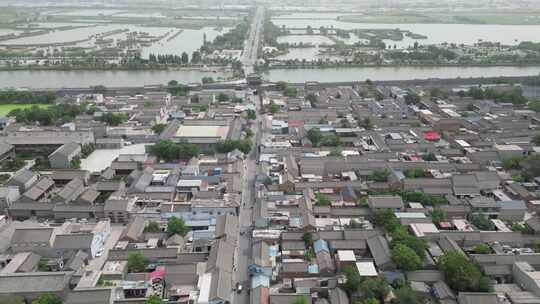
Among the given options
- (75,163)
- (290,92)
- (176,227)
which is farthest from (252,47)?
(176,227)

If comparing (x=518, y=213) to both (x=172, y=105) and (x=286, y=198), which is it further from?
(x=172, y=105)

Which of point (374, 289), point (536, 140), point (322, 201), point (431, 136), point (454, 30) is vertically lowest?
point (374, 289)

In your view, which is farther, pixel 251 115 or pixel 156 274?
pixel 251 115

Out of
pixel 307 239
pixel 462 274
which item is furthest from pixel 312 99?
pixel 462 274

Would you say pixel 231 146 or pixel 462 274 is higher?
pixel 231 146

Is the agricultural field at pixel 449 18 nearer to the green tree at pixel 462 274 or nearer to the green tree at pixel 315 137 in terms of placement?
the green tree at pixel 315 137

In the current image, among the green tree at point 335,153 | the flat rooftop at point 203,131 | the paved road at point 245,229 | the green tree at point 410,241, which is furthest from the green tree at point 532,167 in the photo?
the flat rooftop at point 203,131

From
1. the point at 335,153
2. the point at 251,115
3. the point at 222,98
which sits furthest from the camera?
the point at 222,98

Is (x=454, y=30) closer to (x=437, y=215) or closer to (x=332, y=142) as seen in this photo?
(x=332, y=142)

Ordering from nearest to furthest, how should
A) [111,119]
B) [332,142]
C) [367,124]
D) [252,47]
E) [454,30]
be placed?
[332,142] < [367,124] < [111,119] < [252,47] < [454,30]
